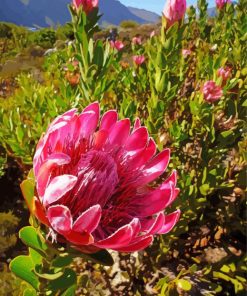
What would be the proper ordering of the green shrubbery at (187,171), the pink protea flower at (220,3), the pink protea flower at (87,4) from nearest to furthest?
1. the pink protea flower at (87,4)
2. the green shrubbery at (187,171)
3. the pink protea flower at (220,3)

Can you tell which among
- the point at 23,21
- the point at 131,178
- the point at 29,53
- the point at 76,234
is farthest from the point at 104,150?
the point at 23,21

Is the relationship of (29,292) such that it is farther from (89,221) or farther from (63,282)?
(89,221)

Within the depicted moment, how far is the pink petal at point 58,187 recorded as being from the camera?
2.52 feet

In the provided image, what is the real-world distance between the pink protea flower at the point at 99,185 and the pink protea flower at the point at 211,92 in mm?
1126

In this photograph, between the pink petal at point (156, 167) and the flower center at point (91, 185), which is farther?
the pink petal at point (156, 167)

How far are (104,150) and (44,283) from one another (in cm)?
36

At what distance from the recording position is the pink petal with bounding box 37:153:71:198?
79 cm

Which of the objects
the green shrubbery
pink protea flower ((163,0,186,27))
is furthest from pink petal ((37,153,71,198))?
pink protea flower ((163,0,186,27))

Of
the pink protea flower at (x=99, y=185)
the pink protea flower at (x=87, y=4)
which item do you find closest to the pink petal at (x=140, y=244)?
the pink protea flower at (x=99, y=185)

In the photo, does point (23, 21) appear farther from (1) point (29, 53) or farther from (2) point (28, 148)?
(2) point (28, 148)

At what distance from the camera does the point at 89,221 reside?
0.75 meters

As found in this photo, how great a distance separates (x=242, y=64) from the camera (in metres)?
3.19

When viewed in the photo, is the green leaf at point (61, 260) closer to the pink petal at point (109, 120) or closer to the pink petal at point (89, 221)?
the pink petal at point (89, 221)

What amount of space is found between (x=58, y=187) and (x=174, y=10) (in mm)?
1194
